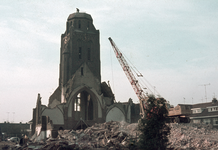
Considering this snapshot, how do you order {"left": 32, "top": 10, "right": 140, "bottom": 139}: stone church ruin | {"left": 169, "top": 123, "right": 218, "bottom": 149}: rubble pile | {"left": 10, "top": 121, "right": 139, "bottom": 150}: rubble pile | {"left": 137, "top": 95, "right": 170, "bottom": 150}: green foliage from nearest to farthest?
{"left": 137, "top": 95, "right": 170, "bottom": 150}: green foliage → {"left": 169, "top": 123, "right": 218, "bottom": 149}: rubble pile → {"left": 10, "top": 121, "right": 139, "bottom": 150}: rubble pile → {"left": 32, "top": 10, "right": 140, "bottom": 139}: stone church ruin

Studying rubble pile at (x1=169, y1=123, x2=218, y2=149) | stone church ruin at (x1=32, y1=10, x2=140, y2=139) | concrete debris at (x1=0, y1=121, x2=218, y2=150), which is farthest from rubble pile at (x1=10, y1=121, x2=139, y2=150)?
stone church ruin at (x1=32, y1=10, x2=140, y2=139)

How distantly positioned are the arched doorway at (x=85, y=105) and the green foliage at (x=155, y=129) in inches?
1321

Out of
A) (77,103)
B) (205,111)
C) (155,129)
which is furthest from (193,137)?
(77,103)

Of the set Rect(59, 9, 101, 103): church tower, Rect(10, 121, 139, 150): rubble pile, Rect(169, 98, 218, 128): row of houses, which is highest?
Rect(59, 9, 101, 103): church tower

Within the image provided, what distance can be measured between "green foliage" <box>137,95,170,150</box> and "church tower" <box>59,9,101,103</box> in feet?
116

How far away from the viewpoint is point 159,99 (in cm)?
3681

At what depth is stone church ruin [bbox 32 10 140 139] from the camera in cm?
6322

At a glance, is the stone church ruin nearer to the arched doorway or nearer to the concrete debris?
the arched doorway

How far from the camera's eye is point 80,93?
232 feet

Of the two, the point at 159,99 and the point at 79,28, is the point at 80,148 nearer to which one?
the point at 159,99

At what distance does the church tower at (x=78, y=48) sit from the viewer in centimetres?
7194

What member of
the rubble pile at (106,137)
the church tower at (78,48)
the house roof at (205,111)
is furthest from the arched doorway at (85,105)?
the house roof at (205,111)

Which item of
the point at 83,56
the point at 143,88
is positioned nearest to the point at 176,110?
the point at 143,88

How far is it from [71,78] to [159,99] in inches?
1477
